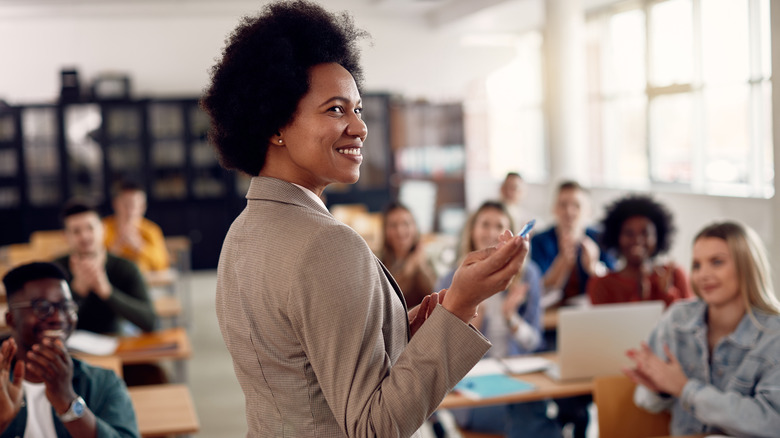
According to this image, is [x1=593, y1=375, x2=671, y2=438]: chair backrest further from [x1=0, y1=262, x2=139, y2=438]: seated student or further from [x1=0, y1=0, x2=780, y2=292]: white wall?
[x1=0, y1=0, x2=780, y2=292]: white wall

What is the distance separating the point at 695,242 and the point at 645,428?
66 cm

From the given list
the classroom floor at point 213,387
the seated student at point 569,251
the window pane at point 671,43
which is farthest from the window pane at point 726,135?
the classroom floor at point 213,387

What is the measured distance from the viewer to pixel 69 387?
1.93 m

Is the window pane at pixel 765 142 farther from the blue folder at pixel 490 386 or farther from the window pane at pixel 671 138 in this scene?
the blue folder at pixel 490 386

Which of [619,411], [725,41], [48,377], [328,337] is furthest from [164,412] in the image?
[725,41]

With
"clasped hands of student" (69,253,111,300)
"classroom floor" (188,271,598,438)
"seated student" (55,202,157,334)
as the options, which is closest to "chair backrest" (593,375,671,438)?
"classroom floor" (188,271,598,438)

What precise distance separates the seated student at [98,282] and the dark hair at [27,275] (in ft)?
5.52

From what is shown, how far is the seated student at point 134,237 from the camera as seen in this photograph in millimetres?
6074

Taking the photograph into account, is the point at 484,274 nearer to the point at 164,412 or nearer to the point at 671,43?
the point at 164,412

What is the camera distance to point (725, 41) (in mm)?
7191

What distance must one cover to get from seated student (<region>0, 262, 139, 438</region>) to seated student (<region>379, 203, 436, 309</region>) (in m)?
2.39

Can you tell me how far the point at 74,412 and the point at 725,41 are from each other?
22.5 feet

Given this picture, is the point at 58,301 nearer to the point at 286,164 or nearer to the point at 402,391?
the point at 286,164

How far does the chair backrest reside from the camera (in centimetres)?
264
